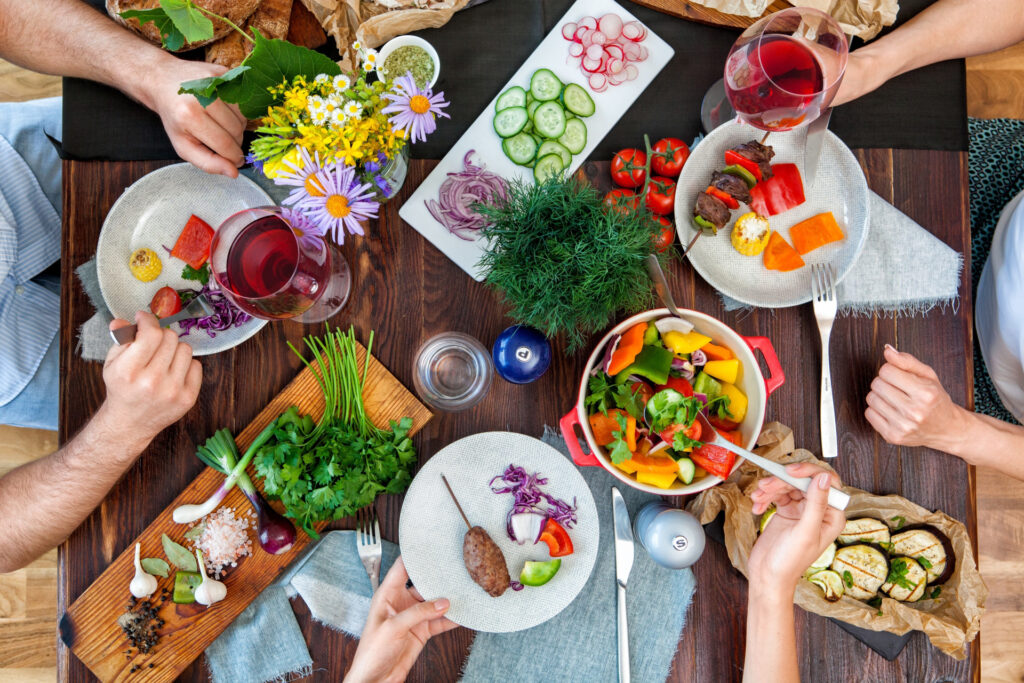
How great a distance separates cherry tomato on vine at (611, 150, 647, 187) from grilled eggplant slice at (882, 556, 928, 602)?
1004 mm

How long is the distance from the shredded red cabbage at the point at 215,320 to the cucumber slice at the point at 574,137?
2.54 ft

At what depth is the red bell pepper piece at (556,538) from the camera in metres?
A: 1.32

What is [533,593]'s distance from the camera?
4.37 ft

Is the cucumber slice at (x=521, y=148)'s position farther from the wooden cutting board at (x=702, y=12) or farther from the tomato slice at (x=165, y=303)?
the tomato slice at (x=165, y=303)

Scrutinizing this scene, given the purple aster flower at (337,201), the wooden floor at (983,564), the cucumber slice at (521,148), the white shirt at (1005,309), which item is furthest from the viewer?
the wooden floor at (983,564)

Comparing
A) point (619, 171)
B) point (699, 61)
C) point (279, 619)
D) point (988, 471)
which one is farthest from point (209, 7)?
point (988, 471)

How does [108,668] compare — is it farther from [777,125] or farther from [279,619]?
[777,125]

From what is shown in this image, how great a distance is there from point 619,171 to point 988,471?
199cm

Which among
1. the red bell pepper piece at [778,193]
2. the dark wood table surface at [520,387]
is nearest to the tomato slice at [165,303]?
the dark wood table surface at [520,387]

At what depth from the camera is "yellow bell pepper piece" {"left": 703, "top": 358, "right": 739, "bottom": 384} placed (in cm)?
125

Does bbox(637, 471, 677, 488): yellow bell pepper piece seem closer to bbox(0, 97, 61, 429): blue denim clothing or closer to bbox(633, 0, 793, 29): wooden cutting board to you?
bbox(633, 0, 793, 29): wooden cutting board

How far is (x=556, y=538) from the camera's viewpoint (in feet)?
4.32

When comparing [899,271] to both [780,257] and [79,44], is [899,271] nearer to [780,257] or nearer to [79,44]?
[780,257]

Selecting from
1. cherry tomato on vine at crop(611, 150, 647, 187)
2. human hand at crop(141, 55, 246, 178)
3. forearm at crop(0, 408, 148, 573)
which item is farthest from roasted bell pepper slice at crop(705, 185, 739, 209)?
forearm at crop(0, 408, 148, 573)
